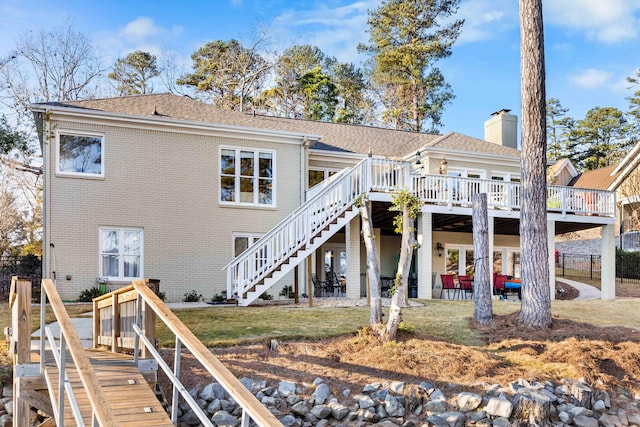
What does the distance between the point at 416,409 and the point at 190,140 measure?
39.0 feet

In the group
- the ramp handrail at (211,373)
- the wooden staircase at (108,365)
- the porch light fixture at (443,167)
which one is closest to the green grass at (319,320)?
the wooden staircase at (108,365)

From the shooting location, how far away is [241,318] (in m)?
11.2

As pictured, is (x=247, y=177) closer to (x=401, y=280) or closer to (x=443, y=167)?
(x=443, y=167)

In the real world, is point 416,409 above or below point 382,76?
below

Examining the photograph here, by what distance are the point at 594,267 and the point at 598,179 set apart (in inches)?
317

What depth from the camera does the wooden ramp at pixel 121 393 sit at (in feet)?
15.5

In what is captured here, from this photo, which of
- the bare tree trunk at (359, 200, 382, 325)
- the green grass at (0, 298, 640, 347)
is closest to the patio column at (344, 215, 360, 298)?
the green grass at (0, 298, 640, 347)

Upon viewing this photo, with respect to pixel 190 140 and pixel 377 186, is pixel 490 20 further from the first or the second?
pixel 190 140

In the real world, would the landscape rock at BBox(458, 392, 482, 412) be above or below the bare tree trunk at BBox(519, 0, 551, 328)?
below

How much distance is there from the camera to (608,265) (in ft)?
59.7

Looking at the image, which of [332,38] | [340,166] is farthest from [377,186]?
[332,38]

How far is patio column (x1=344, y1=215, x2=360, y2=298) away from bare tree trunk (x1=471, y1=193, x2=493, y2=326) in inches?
196

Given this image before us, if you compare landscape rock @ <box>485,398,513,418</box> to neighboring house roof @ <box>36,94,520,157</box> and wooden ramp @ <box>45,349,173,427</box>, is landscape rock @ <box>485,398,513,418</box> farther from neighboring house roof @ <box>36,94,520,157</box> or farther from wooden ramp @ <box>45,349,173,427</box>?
neighboring house roof @ <box>36,94,520,157</box>

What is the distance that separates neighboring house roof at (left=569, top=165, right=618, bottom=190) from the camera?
31.3m
